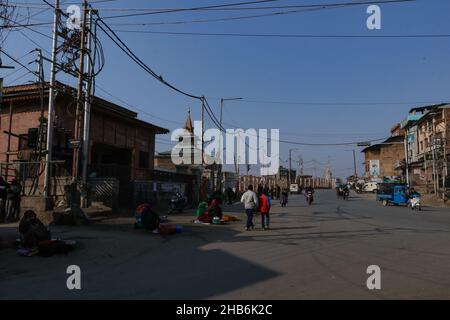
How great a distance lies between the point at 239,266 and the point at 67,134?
42.3 ft

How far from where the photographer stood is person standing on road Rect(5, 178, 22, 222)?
15242 mm

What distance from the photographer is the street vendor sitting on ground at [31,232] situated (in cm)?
952

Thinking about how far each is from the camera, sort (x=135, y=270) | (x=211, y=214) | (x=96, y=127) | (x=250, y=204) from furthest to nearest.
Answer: (x=96, y=127)
(x=211, y=214)
(x=250, y=204)
(x=135, y=270)

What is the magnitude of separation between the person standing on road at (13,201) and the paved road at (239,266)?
2.45 m

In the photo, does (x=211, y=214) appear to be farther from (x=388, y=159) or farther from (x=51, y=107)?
(x=388, y=159)

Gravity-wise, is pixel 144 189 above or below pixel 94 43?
below

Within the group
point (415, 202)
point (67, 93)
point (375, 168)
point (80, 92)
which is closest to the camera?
point (80, 92)

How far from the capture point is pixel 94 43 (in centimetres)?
1653

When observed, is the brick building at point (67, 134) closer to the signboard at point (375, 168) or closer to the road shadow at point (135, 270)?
the road shadow at point (135, 270)

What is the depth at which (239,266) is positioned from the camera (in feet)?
25.8

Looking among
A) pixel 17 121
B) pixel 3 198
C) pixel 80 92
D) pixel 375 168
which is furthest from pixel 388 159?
pixel 3 198

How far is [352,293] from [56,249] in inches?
276
